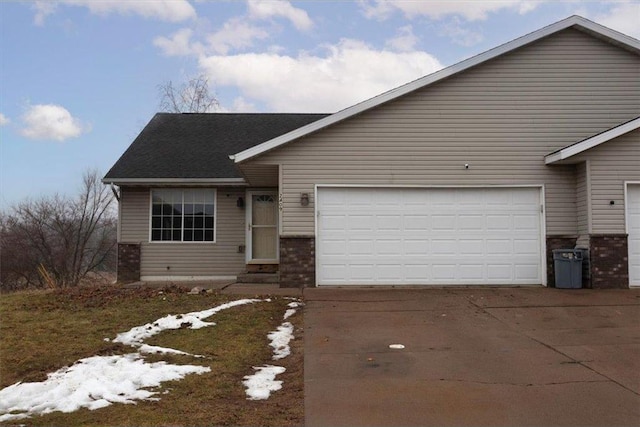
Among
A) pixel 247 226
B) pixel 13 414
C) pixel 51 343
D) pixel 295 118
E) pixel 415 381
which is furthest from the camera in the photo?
pixel 295 118

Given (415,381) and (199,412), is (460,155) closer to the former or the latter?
(415,381)

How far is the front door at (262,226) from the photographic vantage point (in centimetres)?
1422

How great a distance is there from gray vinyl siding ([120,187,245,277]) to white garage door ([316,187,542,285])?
3.67 m

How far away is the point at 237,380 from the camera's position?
5.30 metres

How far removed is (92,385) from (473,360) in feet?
13.2

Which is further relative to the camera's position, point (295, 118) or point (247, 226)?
point (295, 118)

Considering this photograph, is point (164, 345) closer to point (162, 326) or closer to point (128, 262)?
point (162, 326)

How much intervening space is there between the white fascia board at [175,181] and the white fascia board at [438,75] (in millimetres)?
2411

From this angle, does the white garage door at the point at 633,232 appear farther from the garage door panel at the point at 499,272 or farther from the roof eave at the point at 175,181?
the roof eave at the point at 175,181

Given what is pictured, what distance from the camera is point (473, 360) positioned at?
19.7 feet

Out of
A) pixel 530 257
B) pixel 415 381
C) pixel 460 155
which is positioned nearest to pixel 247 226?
pixel 460 155

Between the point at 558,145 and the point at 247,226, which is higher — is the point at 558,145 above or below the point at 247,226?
above

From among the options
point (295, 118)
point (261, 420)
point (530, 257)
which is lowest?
point (261, 420)

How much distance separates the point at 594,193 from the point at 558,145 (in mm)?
1376
